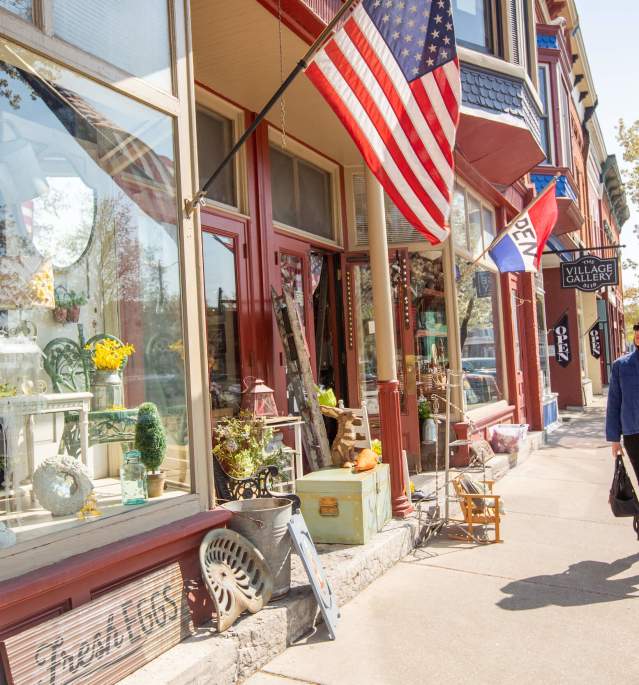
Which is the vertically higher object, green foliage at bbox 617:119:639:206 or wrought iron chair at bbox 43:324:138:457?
green foliage at bbox 617:119:639:206

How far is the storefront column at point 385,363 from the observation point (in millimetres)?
5590

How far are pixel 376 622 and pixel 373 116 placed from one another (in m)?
3.12

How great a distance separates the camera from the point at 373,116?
4324mm

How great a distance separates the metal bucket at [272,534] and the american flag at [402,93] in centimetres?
225

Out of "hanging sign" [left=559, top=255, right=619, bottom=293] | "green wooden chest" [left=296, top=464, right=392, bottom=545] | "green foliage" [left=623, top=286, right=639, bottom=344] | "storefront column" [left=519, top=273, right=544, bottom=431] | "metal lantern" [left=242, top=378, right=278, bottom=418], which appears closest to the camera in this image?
"green wooden chest" [left=296, top=464, right=392, bottom=545]

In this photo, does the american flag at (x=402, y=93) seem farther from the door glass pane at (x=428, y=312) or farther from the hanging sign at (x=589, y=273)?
the hanging sign at (x=589, y=273)

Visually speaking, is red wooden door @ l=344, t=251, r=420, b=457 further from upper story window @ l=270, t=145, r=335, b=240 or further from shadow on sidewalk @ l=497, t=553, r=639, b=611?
shadow on sidewalk @ l=497, t=553, r=639, b=611

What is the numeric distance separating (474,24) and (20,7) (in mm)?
7573

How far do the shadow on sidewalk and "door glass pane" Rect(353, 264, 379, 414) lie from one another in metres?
3.61

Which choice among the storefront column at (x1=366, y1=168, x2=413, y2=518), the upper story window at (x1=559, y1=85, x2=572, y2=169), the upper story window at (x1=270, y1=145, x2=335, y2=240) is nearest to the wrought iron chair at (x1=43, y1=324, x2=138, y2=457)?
the storefront column at (x1=366, y1=168, x2=413, y2=518)

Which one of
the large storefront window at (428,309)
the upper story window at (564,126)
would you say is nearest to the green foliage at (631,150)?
the upper story window at (564,126)

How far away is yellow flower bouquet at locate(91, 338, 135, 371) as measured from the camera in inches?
156

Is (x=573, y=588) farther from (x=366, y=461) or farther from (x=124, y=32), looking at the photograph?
(x=124, y=32)

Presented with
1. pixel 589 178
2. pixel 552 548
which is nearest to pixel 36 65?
pixel 552 548
